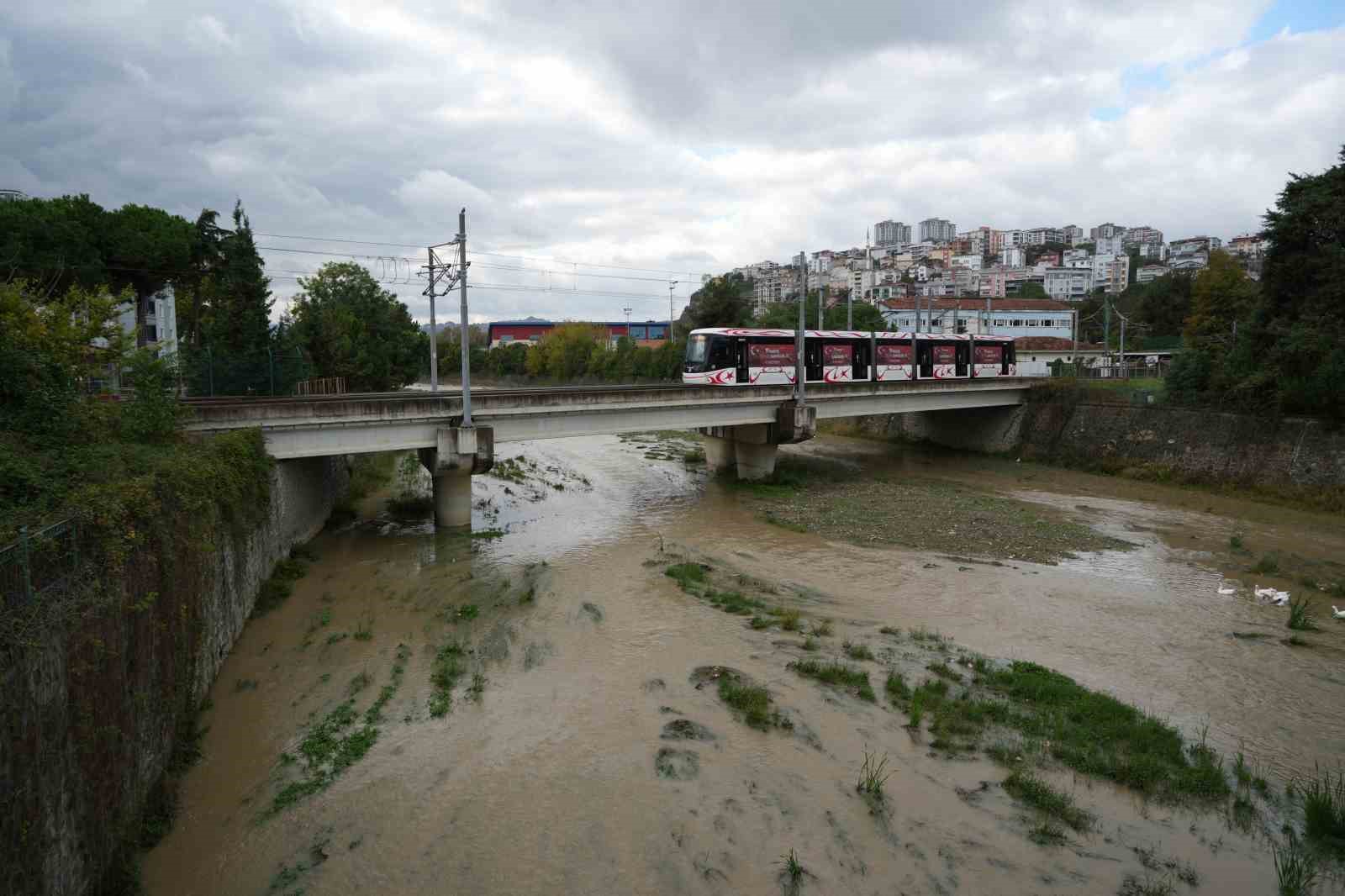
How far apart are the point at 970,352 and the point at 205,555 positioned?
41756 mm

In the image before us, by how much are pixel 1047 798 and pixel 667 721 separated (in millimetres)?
5303

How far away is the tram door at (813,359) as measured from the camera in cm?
3741

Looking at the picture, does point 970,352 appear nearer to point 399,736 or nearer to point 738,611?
point 738,611

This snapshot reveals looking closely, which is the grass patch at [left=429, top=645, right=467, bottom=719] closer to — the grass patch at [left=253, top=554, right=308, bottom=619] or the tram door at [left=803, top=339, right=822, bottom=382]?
the grass patch at [left=253, top=554, right=308, bottom=619]

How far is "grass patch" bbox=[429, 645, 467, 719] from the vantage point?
12.3 metres

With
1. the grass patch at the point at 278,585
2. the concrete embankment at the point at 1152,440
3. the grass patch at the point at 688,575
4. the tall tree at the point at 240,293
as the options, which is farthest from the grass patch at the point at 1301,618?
the tall tree at the point at 240,293

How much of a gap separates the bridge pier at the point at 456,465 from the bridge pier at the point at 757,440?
38.1 ft

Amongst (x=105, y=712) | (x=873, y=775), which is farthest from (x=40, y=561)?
(x=873, y=775)

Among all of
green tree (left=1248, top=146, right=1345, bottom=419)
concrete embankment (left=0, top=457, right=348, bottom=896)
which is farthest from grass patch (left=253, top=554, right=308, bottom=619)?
green tree (left=1248, top=146, right=1345, bottom=419)

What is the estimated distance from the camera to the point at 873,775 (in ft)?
32.9

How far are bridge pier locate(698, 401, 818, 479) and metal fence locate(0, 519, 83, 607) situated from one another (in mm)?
26173

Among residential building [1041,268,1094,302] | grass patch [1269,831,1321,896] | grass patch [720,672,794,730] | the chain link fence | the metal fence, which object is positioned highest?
residential building [1041,268,1094,302]

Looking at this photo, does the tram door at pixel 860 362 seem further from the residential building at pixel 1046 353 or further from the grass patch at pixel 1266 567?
the residential building at pixel 1046 353

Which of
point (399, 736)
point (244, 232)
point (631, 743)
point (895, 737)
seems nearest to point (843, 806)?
point (895, 737)
